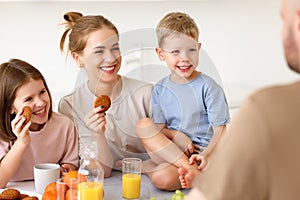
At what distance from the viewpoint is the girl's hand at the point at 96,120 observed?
1.65 meters

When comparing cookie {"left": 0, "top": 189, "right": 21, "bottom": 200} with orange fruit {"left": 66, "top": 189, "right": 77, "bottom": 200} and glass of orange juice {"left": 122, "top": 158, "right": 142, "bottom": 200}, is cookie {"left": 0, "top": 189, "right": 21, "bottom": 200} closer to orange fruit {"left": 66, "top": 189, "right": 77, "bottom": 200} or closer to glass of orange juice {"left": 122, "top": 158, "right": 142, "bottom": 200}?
orange fruit {"left": 66, "top": 189, "right": 77, "bottom": 200}

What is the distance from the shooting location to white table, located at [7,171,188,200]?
154 cm

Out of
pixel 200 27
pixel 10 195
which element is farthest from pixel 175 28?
pixel 200 27

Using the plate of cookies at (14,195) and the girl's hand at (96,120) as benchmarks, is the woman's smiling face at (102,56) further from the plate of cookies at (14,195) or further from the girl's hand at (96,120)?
the plate of cookies at (14,195)

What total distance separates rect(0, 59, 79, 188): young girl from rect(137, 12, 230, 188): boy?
0.97ft

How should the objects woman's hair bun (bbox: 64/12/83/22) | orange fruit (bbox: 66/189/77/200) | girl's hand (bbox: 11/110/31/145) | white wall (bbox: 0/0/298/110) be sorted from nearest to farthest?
orange fruit (bbox: 66/189/77/200)
girl's hand (bbox: 11/110/31/145)
woman's hair bun (bbox: 64/12/83/22)
white wall (bbox: 0/0/298/110)

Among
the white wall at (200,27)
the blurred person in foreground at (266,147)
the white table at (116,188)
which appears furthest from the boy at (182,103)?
the white wall at (200,27)

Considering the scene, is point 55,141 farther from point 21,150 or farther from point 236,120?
point 236,120

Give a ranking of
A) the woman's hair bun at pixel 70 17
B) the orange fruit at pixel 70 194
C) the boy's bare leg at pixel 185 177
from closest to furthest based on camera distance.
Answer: the orange fruit at pixel 70 194
the boy's bare leg at pixel 185 177
the woman's hair bun at pixel 70 17

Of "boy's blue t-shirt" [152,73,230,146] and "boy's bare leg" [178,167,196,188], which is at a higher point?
"boy's blue t-shirt" [152,73,230,146]

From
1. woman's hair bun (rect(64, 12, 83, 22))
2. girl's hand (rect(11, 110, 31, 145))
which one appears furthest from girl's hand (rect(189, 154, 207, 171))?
woman's hair bun (rect(64, 12, 83, 22))

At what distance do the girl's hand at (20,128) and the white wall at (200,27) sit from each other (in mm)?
1389

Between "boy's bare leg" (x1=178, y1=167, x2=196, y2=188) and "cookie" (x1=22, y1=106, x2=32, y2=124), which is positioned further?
"cookie" (x1=22, y1=106, x2=32, y2=124)

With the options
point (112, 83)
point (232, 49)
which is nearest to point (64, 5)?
point (232, 49)
